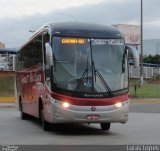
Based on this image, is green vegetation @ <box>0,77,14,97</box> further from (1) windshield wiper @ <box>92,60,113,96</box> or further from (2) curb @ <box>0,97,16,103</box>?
(1) windshield wiper @ <box>92,60,113,96</box>

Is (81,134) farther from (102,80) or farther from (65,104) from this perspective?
(102,80)

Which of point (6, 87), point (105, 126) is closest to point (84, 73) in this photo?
point (105, 126)

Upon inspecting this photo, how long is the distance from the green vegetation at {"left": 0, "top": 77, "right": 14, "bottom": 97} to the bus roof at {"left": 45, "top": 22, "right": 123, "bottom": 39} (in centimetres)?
2943

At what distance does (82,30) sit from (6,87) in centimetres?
3231

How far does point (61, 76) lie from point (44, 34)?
2024 millimetres

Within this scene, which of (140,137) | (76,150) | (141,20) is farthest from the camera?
(141,20)

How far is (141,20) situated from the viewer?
59.2 meters

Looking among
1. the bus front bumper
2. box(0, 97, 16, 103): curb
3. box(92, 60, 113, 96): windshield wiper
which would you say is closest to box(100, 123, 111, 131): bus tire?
the bus front bumper

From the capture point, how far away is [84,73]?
17.3m

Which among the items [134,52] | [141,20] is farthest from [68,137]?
[141,20]

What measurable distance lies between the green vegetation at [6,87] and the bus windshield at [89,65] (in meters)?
30.0

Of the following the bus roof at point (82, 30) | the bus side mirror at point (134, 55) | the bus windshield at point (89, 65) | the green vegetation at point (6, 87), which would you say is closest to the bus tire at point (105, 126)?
the bus windshield at point (89, 65)

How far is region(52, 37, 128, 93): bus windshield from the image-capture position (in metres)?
17.2

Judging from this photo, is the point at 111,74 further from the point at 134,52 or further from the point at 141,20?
the point at 141,20
